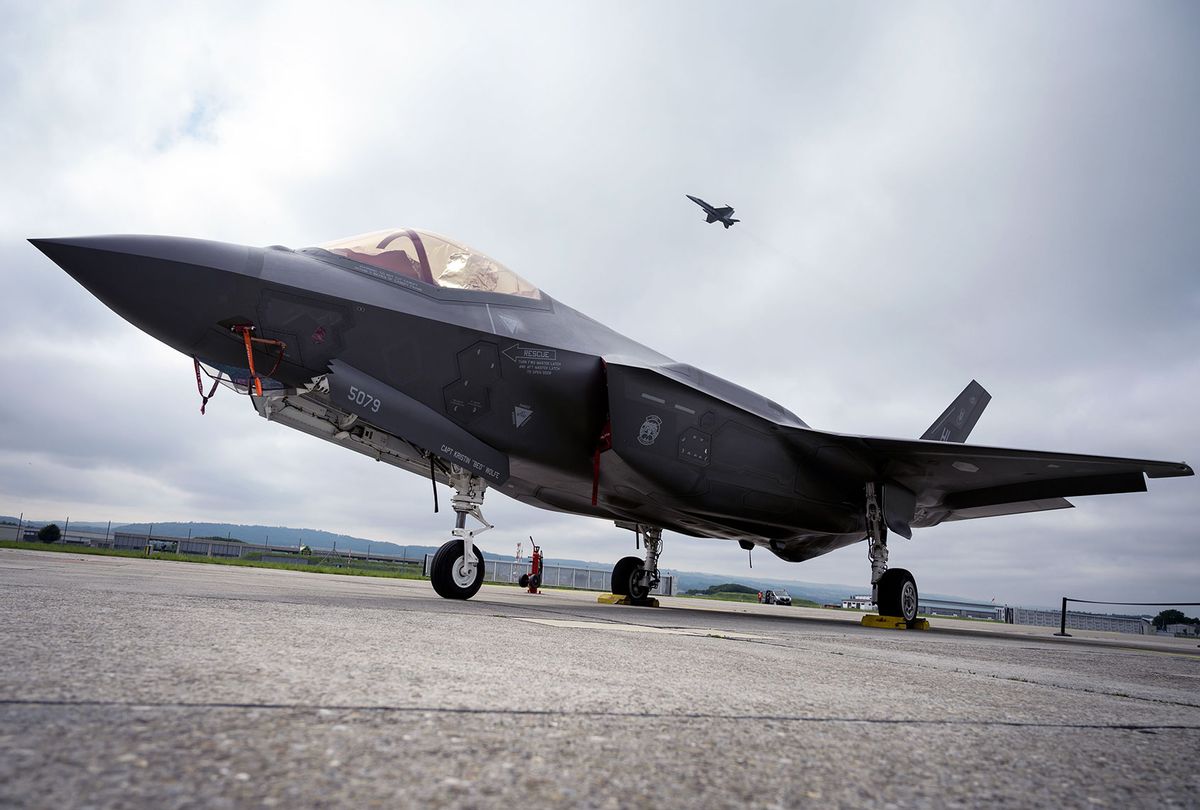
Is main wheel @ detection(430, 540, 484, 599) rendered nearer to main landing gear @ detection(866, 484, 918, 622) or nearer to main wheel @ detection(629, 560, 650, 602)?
main wheel @ detection(629, 560, 650, 602)

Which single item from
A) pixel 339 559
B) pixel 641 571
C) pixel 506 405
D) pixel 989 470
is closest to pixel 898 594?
pixel 989 470

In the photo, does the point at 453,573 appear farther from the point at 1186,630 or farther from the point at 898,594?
the point at 1186,630

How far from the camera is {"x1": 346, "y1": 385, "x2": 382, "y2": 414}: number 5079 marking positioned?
20.9ft

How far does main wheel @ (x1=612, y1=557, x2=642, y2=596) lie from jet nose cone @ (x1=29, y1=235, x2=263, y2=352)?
25.1ft

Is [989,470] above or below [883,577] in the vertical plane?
above

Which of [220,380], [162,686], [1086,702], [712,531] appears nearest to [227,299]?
[220,380]

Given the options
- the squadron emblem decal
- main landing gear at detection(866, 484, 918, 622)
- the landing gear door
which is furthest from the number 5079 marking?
main landing gear at detection(866, 484, 918, 622)

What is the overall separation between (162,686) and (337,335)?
521 centimetres

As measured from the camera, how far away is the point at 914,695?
2.38m

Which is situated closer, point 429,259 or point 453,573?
point 453,573

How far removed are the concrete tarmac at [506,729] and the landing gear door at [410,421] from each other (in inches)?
141

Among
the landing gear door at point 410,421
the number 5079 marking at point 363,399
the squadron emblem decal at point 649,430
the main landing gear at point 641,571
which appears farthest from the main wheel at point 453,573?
the main landing gear at point 641,571

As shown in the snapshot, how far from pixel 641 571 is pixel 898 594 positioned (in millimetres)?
3950

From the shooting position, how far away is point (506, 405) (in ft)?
24.3
